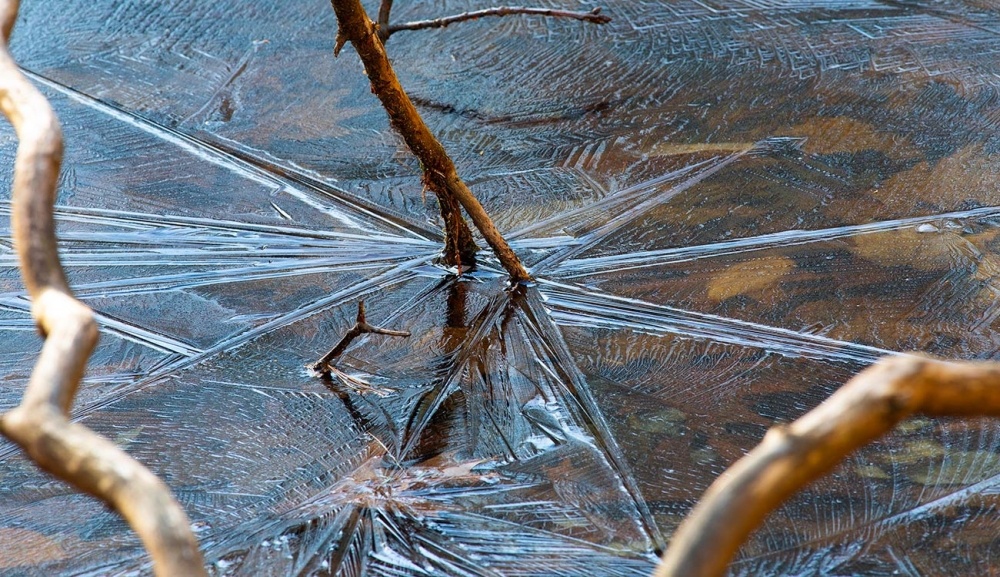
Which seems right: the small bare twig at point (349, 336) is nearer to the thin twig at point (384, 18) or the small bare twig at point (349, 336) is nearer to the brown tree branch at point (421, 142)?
the brown tree branch at point (421, 142)

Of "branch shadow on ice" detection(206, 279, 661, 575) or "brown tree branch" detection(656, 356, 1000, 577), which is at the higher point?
"branch shadow on ice" detection(206, 279, 661, 575)

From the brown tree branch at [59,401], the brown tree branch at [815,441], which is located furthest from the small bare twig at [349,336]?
the brown tree branch at [815,441]

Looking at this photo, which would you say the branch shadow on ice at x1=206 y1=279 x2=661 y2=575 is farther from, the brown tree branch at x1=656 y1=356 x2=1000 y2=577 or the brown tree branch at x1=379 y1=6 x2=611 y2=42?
the brown tree branch at x1=379 y1=6 x2=611 y2=42

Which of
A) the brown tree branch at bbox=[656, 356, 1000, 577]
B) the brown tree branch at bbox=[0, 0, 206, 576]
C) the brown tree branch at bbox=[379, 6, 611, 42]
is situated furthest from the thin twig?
the brown tree branch at bbox=[656, 356, 1000, 577]

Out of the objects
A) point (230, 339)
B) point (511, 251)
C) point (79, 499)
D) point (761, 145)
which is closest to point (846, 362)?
point (511, 251)

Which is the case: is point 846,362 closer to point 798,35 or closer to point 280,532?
point 280,532
